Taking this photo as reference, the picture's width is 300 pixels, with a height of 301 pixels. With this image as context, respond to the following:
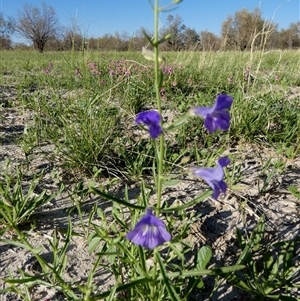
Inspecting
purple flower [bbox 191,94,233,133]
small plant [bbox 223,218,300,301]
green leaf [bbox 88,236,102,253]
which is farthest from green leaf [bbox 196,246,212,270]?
purple flower [bbox 191,94,233,133]

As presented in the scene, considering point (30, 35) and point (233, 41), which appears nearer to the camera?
point (233, 41)

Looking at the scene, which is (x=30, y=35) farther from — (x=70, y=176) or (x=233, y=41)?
(x=70, y=176)

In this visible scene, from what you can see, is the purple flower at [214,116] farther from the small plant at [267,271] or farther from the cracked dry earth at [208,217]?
the cracked dry earth at [208,217]

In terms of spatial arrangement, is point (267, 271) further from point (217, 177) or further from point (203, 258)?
point (217, 177)

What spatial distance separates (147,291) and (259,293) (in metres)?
0.49

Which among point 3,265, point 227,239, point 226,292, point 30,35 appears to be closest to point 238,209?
point 227,239

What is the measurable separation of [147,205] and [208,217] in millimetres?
680

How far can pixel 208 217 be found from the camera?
1763 millimetres

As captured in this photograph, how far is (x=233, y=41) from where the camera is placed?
20.7 ft

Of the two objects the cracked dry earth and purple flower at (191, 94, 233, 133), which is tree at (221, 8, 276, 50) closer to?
the cracked dry earth

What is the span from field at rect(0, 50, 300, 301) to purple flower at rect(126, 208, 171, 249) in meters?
0.07

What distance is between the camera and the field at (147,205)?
1.21 m

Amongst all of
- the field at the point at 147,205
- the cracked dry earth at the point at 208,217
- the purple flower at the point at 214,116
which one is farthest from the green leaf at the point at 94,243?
the purple flower at the point at 214,116

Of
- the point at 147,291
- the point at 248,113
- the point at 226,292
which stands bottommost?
the point at 226,292
